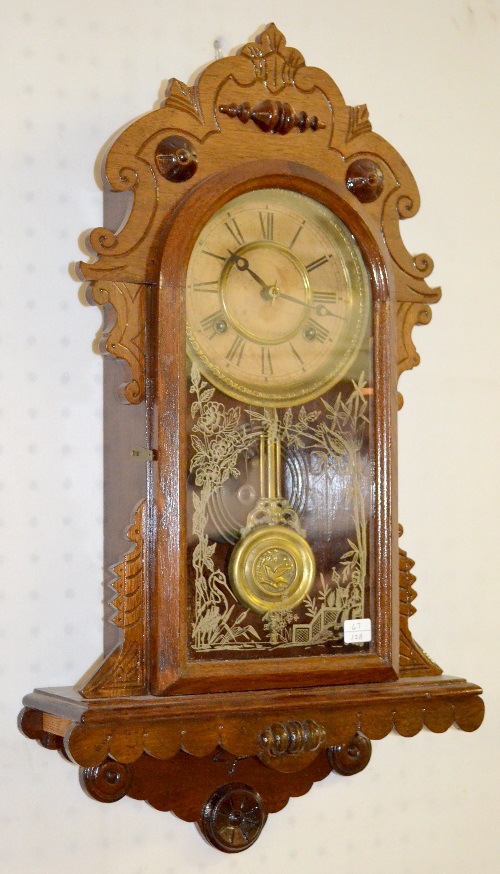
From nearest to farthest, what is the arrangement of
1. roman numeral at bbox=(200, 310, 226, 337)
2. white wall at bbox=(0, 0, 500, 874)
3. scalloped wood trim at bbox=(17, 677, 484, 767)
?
scalloped wood trim at bbox=(17, 677, 484, 767)
roman numeral at bbox=(200, 310, 226, 337)
white wall at bbox=(0, 0, 500, 874)

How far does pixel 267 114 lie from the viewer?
149 cm

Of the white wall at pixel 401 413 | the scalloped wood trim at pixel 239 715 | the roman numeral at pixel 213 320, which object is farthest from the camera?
the white wall at pixel 401 413

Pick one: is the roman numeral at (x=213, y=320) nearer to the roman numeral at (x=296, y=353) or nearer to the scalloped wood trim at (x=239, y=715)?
the roman numeral at (x=296, y=353)

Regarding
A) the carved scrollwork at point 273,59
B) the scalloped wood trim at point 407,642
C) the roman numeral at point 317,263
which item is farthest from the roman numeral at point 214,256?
the scalloped wood trim at point 407,642

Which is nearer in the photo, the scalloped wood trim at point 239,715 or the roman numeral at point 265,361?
the scalloped wood trim at point 239,715

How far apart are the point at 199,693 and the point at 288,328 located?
46cm

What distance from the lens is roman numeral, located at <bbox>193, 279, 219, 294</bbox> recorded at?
56.9 inches

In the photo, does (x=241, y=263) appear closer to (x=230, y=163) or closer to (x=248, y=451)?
(x=230, y=163)

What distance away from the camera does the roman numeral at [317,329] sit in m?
1.51

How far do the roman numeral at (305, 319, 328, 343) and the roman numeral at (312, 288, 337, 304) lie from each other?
0.03m

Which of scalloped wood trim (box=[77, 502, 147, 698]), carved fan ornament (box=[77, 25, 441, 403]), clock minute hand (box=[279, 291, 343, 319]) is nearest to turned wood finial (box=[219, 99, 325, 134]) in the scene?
carved fan ornament (box=[77, 25, 441, 403])

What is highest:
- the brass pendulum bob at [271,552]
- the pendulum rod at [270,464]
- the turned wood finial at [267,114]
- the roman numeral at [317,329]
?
the turned wood finial at [267,114]

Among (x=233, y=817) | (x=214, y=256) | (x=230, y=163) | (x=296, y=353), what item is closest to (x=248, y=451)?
(x=296, y=353)

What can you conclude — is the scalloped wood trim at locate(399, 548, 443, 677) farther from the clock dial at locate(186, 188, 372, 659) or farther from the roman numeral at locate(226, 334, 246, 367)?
the roman numeral at locate(226, 334, 246, 367)
